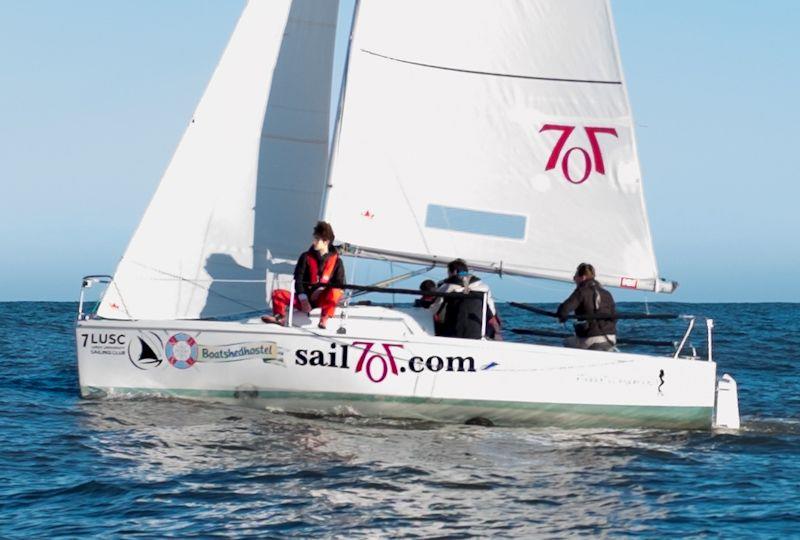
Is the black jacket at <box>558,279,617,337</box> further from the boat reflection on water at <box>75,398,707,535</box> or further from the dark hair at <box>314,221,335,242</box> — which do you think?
the dark hair at <box>314,221,335,242</box>

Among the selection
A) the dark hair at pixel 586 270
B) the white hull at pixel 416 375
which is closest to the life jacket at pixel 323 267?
the white hull at pixel 416 375

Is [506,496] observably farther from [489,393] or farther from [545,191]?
[545,191]

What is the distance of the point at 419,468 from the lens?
9.32 m

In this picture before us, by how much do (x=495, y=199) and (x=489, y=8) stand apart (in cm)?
200

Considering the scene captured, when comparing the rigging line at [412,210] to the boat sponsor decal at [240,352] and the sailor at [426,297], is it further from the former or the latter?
the boat sponsor decal at [240,352]

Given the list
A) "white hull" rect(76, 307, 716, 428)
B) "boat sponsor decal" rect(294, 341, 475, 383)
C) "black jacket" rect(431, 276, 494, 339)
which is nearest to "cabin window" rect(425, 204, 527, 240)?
"black jacket" rect(431, 276, 494, 339)

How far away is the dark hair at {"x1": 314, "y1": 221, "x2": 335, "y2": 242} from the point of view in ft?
37.0

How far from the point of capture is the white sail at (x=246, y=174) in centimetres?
1212

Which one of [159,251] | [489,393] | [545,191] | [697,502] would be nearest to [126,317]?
[159,251]

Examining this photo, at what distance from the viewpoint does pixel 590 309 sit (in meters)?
11.4

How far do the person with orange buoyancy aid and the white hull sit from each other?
11.4 inches

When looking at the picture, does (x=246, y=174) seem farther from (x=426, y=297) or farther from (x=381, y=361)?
(x=381, y=361)

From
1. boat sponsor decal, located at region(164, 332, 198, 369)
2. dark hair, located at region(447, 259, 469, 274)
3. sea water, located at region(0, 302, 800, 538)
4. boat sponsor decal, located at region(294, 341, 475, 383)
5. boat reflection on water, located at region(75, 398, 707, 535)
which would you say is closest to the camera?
sea water, located at region(0, 302, 800, 538)

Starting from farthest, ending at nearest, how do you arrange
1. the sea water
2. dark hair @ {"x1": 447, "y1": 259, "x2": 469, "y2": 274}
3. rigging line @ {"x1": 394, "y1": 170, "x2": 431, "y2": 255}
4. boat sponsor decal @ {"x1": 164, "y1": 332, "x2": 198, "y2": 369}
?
1. rigging line @ {"x1": 394, "y1": 170, "x2": 431, "y2": 255}
2. dark hair @ {"x1": 447, "y1": 259, "x2": 469, "y2": 274}
3. boat sponsor decal @ {"x1": 164, "y1": 332, "x2": 198, "y2": 369}
4. the sea water
